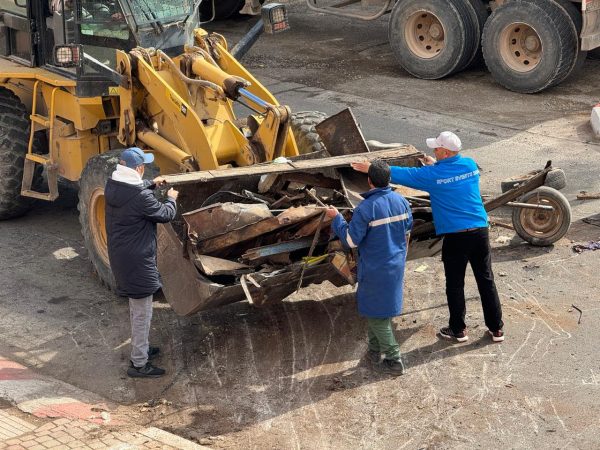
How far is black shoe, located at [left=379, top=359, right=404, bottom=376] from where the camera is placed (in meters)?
7.77

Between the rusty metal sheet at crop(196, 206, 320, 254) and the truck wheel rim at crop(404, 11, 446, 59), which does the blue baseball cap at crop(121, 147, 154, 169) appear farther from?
the truck wheel rim at crop(404, 11, 446, 59)

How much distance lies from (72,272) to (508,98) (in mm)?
7709

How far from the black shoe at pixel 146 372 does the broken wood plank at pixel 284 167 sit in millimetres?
1334

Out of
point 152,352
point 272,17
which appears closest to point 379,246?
point 152,352

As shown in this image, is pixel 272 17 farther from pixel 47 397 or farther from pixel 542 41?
pixel 542 41

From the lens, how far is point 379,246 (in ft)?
24.8

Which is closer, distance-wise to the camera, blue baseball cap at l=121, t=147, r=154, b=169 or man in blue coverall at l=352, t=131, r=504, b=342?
blue baseball cap at l=121, t=147, r=154, b=169

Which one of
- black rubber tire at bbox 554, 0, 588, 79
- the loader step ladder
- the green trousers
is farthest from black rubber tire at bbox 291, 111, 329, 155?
black rubber tire at bbox 554, 0, 588, 79

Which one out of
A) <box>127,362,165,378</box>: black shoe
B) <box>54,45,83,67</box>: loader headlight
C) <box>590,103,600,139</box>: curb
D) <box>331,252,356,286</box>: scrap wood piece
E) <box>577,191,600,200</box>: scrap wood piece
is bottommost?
<box>127,362,165,378</box>: black shoe

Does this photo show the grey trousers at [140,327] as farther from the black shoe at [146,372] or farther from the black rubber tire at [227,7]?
the black rubber tire at [227,7]

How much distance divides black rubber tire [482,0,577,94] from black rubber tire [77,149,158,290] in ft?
25.6

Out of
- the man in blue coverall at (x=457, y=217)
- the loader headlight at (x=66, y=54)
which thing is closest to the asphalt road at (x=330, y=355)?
the man in blue coverall at (x=457, y=217)

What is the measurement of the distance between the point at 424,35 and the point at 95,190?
850 cm

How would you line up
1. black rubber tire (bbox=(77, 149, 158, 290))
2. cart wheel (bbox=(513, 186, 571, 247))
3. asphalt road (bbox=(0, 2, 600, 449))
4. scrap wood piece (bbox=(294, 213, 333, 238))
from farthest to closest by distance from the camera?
Answer: cart wheel (bbox=(513, 186, 571, 247)) → black rubber tire (bbox=(77, 149, 158, 290)) → scrap wood piece (bbox=(294, 213, 333, 238)) → asphalt road (bbox=(0, 2, 600, 449))
